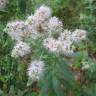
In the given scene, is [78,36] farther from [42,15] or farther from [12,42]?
[12,42]

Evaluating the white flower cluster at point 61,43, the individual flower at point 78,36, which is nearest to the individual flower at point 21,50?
the white flower cluster at point 61,43

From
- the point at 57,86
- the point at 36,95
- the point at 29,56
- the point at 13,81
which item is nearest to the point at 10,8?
the point at 13,81

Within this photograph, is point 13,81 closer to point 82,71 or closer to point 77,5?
point 82,71

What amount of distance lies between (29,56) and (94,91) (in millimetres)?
542

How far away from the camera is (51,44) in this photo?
1986mm

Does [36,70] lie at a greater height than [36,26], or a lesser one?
lesser

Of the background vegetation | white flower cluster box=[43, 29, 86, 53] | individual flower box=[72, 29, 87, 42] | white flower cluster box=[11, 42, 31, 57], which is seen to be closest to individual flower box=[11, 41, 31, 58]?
white flower cluster box=[11, 42, 31, 57]

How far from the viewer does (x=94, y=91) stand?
99.0 inches

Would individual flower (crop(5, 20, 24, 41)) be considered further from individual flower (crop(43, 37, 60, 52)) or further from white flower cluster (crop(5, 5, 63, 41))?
individual flower (crop(43, 37, 60, 52))

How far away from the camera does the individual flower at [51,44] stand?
197 centimetres

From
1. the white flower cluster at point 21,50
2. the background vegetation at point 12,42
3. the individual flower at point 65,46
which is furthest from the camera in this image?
the background vegetation at point 12,42

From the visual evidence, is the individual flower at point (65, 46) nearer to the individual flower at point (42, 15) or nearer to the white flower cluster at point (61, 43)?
the white flower cluster at point (61, 43)

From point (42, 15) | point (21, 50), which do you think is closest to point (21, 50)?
point (21, 50)

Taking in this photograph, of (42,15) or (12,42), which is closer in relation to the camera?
(42,15)
